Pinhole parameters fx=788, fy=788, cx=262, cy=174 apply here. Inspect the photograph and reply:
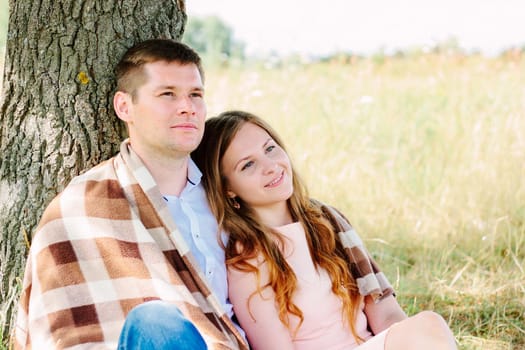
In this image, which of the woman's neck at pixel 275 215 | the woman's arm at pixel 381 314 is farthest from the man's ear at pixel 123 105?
the woman's arm at pixel 381 314

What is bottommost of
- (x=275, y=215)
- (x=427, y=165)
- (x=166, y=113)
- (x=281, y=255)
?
(x=427, y=165)

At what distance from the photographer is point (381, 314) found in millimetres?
3018

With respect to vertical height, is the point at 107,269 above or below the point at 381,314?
above

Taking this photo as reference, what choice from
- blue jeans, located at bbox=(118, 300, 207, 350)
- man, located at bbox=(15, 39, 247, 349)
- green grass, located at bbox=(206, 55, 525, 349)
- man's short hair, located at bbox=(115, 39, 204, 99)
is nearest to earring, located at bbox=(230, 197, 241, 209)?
man, located at bbox=(15, 39, 247, 349)

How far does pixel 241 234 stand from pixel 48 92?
92 centimetres

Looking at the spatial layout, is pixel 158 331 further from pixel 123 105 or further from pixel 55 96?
pixel 55 96

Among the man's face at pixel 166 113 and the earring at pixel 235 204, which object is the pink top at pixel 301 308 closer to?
the earring at pixel 235 204

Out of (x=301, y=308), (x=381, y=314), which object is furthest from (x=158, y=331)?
(x=381, y=314)

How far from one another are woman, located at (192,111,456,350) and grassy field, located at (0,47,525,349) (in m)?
0.83

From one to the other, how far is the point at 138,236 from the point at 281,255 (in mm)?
531

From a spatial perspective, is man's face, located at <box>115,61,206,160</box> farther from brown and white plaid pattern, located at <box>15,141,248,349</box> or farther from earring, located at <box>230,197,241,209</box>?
earring, located at <box>230,197,241,209</box>

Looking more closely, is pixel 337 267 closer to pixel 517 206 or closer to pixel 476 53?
pixel 517 206

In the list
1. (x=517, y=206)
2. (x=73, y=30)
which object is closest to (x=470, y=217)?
(x=517, y=206)

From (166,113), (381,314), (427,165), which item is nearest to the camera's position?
(166,113)
